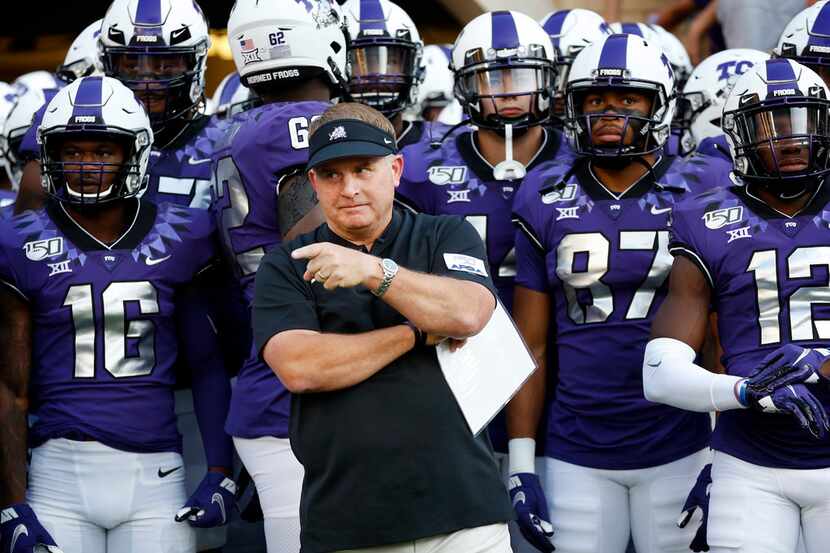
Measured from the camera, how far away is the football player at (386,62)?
18.3 feet

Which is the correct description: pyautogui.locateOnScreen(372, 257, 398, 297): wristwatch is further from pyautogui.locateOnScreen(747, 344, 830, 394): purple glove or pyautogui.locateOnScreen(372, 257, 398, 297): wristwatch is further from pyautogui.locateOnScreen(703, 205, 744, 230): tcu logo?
pyautogui.locateOnScreen(703, 205, 744, 230): tcu logo

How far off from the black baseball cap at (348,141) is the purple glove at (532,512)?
1404mm

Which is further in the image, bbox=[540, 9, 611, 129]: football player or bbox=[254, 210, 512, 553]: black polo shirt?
bbox=[540, 9, 611, 129]: football player

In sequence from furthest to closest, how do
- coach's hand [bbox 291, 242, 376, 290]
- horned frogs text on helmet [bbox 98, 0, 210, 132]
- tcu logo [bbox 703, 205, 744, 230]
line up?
horned frogs text on helmet [bbox 98, 0, 210, 132] → tcu logo [bbox 703, 205, 744, 230] → coach's hand [bbox 291, 242, 376, 290]

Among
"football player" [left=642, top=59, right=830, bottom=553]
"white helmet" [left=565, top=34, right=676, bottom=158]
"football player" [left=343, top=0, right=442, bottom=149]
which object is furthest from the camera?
"football player" [left=343, top=0, right=442, bottom=149]

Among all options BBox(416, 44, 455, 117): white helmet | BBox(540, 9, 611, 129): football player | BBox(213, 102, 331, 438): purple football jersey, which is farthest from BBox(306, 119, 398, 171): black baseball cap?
BBox(416, 44, 455, 117): white helmet

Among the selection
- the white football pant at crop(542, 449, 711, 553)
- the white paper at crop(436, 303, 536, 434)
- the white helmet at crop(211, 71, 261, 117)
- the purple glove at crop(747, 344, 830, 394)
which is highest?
the white helmet at crop(211, 71, 261, 117)

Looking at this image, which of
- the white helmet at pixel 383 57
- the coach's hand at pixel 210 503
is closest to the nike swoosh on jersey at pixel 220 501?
the coach's hand at pixel 210 503

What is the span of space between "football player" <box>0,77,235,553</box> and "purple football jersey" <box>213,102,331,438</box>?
0.33 meters

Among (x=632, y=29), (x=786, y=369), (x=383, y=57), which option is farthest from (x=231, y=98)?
(x=786, y=369)

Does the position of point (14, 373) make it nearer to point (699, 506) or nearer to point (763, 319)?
point (699, 506)

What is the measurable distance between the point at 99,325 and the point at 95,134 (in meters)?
0.62

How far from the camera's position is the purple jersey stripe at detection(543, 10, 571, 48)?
634 centimetres

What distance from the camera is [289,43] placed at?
4391mm
